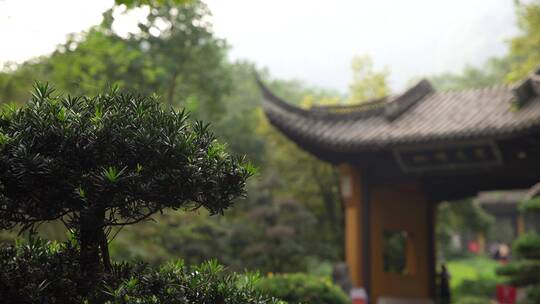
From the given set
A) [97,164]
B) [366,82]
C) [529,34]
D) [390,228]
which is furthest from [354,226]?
[366,82]

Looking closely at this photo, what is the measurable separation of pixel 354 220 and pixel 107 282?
25.4ft

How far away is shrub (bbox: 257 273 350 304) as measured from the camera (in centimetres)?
680

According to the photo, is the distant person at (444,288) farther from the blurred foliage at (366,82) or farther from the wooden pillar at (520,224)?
the wooden pillar at (520,224)

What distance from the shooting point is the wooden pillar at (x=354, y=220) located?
402 inches

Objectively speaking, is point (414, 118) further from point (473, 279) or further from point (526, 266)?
point (473, 279)

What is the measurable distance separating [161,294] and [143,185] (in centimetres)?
50

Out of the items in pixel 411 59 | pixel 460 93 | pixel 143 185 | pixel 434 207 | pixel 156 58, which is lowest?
pixel 143 185

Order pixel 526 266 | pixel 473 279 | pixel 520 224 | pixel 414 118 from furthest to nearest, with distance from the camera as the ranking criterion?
pixel 520 224, pixel 473 279, pixel 414 118, pixel 526 266

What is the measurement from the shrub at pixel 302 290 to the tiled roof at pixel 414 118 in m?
3.05

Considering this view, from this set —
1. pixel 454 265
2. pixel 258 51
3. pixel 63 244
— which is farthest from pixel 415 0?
pixel 63 244

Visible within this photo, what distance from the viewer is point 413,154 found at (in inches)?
389

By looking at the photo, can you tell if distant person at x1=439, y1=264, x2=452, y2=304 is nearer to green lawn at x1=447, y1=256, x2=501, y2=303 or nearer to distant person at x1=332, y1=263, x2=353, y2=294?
green lawn at x1=447, y1=256, x2=501, y2=303

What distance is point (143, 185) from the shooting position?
284 centimetres

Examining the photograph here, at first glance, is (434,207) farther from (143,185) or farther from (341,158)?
(143,185)
